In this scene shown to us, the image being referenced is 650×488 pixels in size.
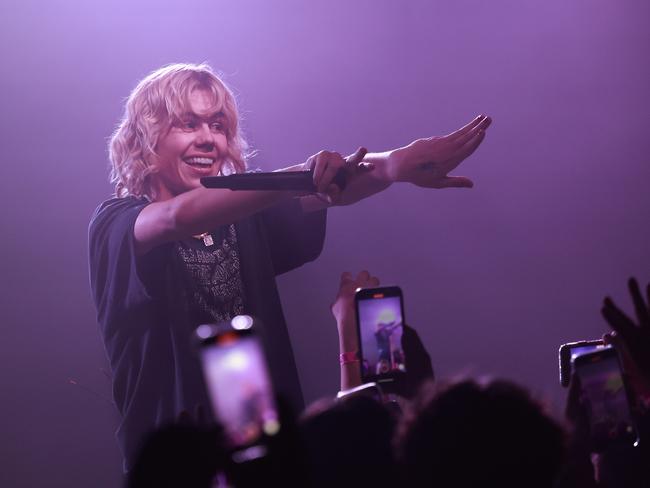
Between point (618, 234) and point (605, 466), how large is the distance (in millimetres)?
1875

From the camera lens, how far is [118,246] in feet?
7.04

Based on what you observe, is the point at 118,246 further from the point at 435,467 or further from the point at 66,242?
the point at 435,467

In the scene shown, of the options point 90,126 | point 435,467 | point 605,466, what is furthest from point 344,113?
point 435,467

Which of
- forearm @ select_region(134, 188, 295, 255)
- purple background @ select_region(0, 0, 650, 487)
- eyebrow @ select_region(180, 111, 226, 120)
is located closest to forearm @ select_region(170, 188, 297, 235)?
forearm @ select_region(134, 188, 295, 255)

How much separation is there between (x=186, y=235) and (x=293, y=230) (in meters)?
0.43

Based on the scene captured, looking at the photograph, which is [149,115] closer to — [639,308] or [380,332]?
[380,332]

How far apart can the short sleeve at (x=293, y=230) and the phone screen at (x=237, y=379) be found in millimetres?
1673

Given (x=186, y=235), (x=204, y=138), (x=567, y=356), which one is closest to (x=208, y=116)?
(x=204, y=138)

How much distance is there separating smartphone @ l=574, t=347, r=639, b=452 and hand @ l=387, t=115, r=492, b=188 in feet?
2.65

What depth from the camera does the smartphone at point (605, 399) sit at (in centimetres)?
113

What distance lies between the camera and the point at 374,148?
267cm

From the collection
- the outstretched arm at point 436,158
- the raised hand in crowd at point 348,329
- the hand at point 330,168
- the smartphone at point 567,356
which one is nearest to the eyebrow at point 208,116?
the outstretched arm at point 436,158

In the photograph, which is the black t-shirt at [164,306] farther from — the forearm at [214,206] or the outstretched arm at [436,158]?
the outstretched arm at [436,158]

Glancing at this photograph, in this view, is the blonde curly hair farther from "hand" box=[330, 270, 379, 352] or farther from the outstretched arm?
"hand" box=[330, 270, 379, 352]
